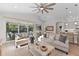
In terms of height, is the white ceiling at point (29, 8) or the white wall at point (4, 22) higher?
the white ceiling at point (29, 8)

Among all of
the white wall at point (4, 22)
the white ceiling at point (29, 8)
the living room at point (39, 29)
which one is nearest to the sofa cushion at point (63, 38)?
the living room at point (39, 29)

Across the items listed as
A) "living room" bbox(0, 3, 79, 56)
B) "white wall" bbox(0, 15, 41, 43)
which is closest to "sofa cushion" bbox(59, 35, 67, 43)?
"living room" bbox(0, 3, 79, 56)

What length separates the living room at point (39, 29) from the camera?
7.89 ft

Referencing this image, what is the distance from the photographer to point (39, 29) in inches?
96.8

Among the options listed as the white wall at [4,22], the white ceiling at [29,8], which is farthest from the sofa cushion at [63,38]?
the white wall at [4,22]

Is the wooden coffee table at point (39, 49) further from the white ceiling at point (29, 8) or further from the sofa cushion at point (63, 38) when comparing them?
the white ceiling at point (29, 8)

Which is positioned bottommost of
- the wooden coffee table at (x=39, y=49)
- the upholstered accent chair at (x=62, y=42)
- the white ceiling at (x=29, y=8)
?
the wooden coffee table at (x=39, y=49)

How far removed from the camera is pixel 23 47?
8.09 ft

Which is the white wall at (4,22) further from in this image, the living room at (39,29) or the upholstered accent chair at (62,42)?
the upholstered accent chair at (62,42)

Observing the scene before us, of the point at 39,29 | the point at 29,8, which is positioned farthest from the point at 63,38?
the point at 29,8

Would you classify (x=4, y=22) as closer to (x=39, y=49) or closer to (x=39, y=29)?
(x=39, y=29)

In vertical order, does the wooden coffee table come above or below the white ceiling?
below

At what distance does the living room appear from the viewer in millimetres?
2406

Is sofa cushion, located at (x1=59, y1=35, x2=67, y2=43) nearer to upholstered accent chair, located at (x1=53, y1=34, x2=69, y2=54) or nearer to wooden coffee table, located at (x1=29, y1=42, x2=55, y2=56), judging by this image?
upholstered accent chair, located at (x1=53, y1=34, x2=69, y2=54)
